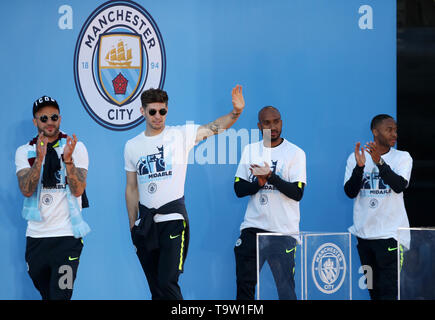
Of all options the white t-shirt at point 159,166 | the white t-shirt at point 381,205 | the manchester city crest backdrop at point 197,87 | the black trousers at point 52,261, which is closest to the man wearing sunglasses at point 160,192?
the white t-shirt at point 159,166

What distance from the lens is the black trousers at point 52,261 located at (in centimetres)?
452

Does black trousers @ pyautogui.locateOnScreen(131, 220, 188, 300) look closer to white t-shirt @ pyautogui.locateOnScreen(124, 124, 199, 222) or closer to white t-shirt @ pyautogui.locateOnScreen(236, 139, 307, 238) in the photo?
white t-shirt @ pyautogui.locateOnScreen(124, 124, 199, 222)

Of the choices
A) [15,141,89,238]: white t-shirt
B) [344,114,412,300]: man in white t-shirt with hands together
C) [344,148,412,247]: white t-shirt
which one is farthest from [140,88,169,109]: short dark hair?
[344,148,412,247]: white t-shirt

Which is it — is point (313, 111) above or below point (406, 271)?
above

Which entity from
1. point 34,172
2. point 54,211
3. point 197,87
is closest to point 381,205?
point 197,87

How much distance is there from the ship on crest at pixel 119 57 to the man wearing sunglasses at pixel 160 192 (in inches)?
39.2

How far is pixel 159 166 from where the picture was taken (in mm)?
4809

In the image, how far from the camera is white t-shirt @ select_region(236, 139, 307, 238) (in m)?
4.97

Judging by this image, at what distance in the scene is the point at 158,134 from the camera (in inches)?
193

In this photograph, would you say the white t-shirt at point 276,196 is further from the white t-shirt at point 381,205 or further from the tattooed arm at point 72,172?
the tattooed arm at point 72,172

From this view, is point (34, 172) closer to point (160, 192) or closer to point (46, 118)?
point (46, 118)
